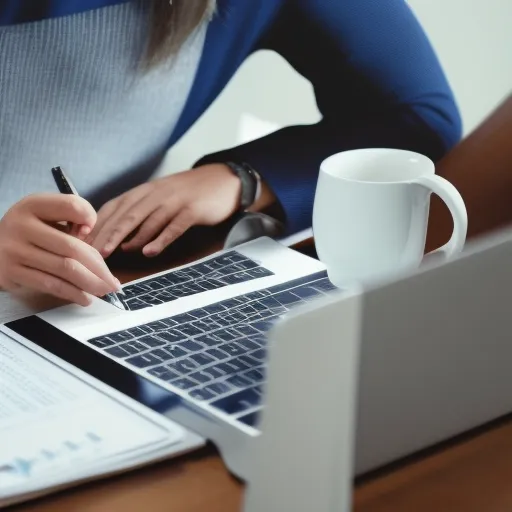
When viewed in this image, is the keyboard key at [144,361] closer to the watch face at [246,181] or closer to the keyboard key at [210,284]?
the keyboard key at [210,284]

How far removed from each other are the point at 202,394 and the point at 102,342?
0.14 meters

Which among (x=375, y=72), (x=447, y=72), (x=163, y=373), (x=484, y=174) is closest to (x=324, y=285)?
(x=163, y=373)

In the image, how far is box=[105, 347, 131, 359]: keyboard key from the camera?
2.39 feet

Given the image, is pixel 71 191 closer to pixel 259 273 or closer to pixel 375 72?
pixel 259 273

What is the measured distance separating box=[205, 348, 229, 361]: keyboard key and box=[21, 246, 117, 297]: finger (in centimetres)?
14

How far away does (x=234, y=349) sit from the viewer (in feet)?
2.39

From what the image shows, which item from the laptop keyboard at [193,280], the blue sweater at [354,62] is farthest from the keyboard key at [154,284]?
the blue sweater at [354,62]

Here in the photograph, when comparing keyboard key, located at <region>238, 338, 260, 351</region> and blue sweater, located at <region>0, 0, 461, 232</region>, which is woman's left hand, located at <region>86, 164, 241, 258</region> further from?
keyboard key, located at <region>238, 338, 260, 351</region>

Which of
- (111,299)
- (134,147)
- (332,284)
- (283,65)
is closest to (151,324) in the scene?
(111,299)

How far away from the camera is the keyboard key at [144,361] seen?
0.71 metres

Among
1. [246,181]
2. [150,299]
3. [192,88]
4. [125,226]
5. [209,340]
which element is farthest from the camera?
[192,88]

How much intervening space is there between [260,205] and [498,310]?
517mm

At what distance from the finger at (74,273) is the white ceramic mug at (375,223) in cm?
21

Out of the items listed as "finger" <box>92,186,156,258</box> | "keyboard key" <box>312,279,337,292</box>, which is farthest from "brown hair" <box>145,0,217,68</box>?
"keyboard key" <box>312,279,337,292</box>
